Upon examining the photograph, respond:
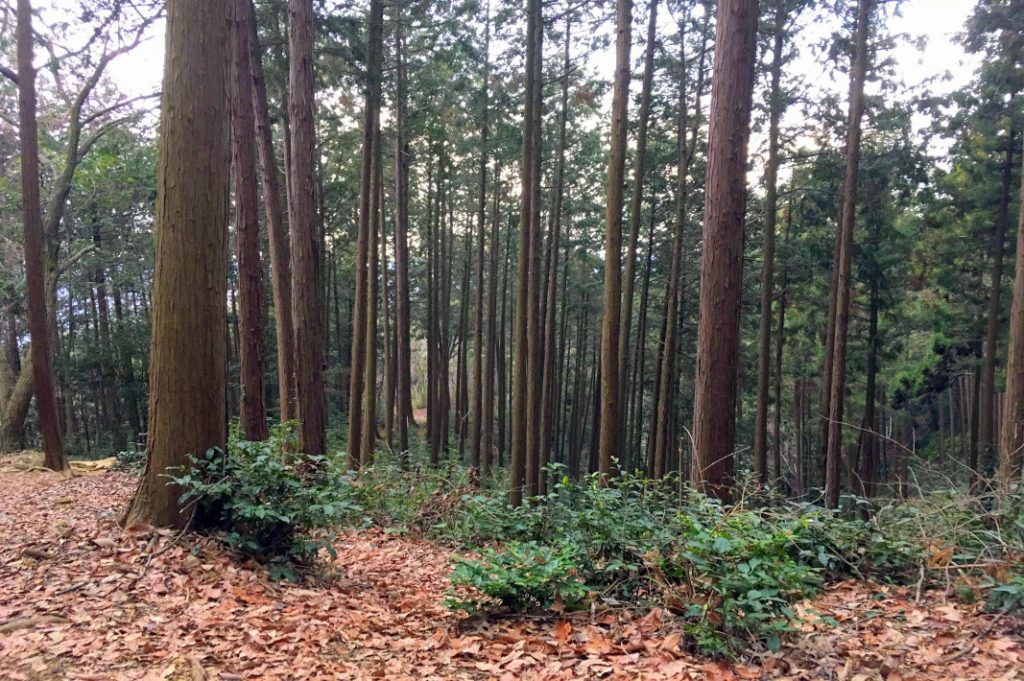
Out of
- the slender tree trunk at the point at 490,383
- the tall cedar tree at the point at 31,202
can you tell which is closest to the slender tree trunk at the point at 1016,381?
the slender tree trunk at the point at 490,383

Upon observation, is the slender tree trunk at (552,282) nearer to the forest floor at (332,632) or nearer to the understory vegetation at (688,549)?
the understory vegetation at (688,549)

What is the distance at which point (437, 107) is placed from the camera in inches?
633

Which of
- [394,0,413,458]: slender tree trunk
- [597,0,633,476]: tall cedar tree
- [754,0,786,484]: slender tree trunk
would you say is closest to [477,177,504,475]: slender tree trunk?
[394,0,413,458]: slender tree trunk

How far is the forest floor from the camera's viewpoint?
3.47 metres

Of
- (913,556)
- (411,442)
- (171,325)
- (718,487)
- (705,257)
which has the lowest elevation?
(411,442)

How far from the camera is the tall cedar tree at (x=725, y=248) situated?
5938mm

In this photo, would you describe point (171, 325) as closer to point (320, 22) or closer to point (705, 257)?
point (705, 257)

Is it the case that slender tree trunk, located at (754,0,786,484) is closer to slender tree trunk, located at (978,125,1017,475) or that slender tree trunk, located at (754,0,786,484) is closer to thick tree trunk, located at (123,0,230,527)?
slender tree trunk, located at (978,125,1017,475)

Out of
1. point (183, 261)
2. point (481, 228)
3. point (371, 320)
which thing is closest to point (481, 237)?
point (481, 228)

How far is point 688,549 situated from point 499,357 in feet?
67.9

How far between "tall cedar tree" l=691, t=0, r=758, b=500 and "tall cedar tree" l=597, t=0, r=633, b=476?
142 inches

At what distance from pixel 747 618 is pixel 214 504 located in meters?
4.06

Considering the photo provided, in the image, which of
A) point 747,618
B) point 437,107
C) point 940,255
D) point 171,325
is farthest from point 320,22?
point 940,255

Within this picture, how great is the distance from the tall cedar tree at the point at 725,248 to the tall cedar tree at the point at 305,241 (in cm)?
621
